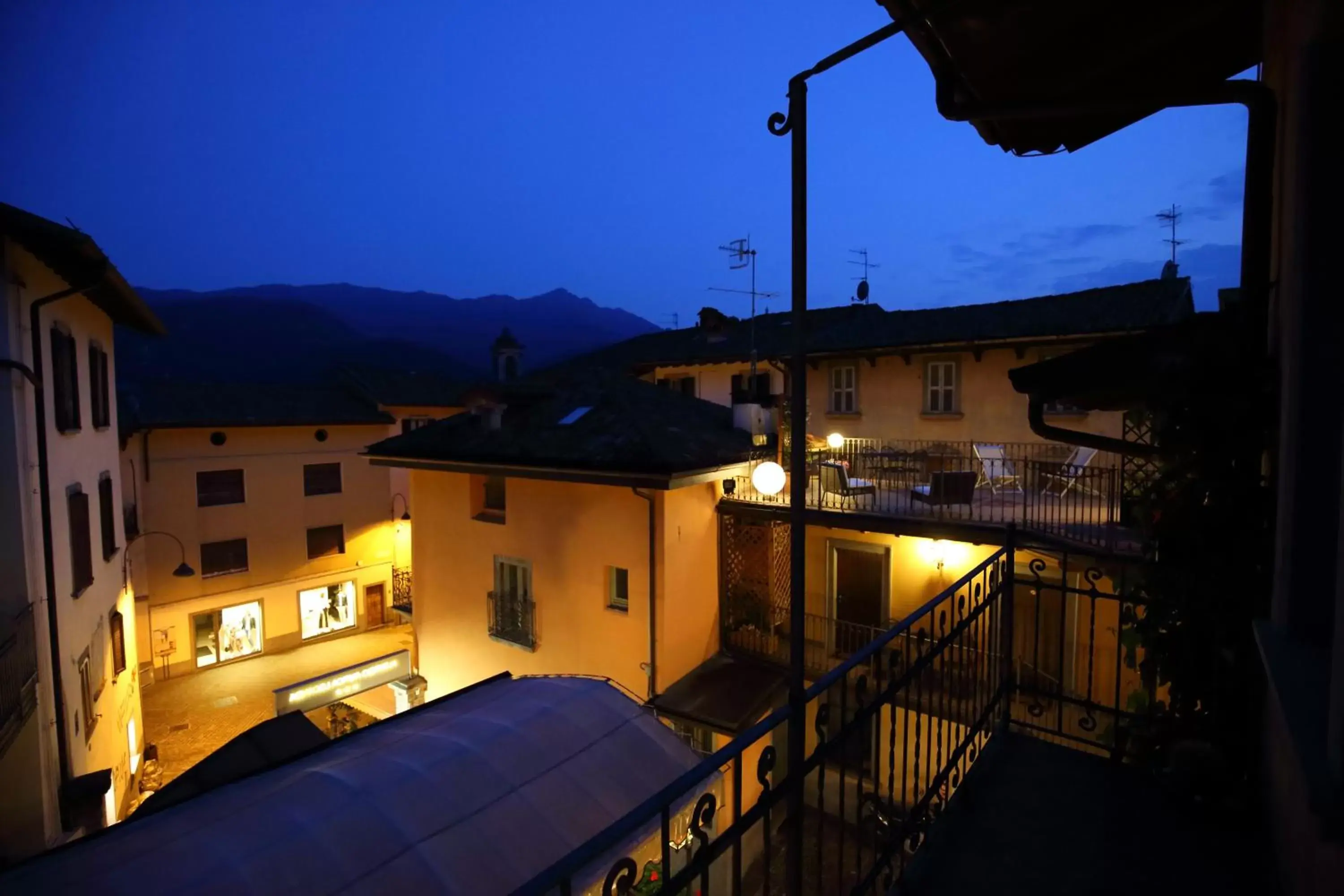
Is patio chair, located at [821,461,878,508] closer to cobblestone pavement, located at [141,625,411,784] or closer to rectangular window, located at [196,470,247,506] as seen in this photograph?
cobblestone pavement, located at [141,625,411,784]

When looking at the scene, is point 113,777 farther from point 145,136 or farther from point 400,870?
point 145,136

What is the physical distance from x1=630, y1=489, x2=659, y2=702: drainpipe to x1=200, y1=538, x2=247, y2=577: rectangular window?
653 inches

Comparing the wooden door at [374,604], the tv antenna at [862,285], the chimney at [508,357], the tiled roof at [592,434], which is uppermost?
the tv antenna at [862,285]

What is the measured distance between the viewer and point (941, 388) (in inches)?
678

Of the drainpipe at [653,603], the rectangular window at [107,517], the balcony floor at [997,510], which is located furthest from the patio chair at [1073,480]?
the rectangular window at [107,517]

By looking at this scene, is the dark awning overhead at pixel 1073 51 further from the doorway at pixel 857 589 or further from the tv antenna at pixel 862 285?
the tv antenna at pixel 862 285

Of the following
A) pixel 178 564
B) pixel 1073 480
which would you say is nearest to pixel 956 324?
pixel 1073 480

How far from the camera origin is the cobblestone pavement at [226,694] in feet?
54.8

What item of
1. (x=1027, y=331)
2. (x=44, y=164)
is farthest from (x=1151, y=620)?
(x=44, y=164)

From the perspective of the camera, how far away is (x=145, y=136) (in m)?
167

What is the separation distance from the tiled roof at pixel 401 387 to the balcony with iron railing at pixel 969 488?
15.6 metres

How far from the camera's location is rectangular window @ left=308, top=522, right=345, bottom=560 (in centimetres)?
2297

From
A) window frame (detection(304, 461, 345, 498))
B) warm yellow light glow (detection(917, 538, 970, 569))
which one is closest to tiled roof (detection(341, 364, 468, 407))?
window frame (detection(304, 461, 345, 498))

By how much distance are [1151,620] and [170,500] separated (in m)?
23.9
